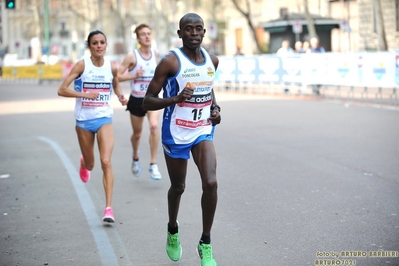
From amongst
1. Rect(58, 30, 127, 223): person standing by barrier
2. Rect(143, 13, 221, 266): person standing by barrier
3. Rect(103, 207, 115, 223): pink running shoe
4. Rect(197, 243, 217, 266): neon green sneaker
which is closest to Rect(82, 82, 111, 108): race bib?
Rect(58, 30, 127, 223): person standing by barrier

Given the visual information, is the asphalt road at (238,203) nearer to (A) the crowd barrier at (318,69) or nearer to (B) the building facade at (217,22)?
(A) the crowd barrier at (318,69)

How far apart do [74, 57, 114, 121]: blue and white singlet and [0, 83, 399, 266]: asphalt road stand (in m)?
1.00

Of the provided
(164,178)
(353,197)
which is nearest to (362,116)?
(164,178)

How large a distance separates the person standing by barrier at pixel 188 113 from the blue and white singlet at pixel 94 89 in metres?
2.39

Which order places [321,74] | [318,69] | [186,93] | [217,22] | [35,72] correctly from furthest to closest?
[217,22] → [35,72] → [318,69] → [321,74] → [186,93]

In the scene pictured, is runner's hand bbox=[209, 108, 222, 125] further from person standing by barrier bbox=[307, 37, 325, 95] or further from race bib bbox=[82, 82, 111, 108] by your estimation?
person standing by barrier bbox=[307, 37, 325, 95]

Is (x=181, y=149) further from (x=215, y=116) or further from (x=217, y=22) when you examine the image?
(x=217, y=22)

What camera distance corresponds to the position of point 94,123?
27.9 ft

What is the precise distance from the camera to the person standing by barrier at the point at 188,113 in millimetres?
5934

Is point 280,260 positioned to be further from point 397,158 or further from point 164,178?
point 397,158

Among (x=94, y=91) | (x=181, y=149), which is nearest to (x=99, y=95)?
(x=94, y=91)

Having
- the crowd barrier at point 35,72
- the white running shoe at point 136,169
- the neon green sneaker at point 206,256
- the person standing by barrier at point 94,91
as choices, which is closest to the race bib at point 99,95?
the person standing by barrier at point 94,91

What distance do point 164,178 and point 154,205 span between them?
2062 millimetres

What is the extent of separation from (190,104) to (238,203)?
2.79m
